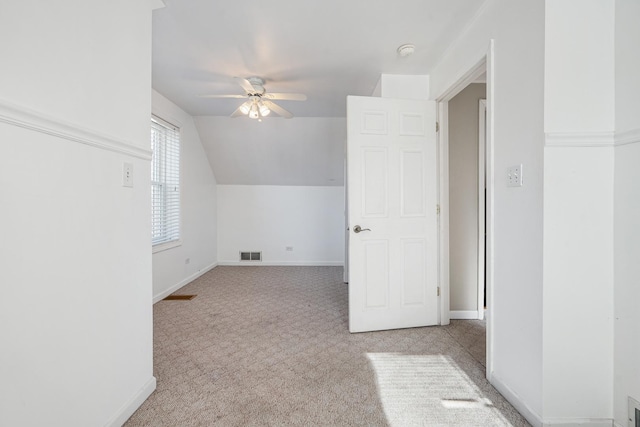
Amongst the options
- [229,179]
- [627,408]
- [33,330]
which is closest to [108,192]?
[33,330]

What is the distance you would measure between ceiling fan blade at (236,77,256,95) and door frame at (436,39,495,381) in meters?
1.73

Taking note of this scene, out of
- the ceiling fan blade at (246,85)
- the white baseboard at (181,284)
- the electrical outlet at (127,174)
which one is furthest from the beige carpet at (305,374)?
the ceiling fan blade at (246,85)

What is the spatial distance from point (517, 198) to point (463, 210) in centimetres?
138

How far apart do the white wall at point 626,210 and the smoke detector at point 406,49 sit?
1.20 metres

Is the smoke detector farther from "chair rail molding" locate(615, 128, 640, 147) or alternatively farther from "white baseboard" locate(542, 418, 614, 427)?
"white baseboard" locate(542, 418, 614, 427)

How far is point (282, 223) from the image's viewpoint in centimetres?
538

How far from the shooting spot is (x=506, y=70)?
1.60 meters

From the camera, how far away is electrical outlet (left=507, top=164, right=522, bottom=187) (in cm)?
150

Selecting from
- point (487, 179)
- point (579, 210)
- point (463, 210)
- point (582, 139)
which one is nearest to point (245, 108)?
point (487, 179)

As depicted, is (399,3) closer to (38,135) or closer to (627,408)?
(38,135)

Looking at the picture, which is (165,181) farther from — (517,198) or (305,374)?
(517,198)

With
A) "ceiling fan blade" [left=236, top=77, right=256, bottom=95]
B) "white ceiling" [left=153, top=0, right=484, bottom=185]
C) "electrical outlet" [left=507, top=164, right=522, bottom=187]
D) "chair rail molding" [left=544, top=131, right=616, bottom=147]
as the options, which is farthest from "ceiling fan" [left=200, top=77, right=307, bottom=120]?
"chair rail molding" [left=544, top=131, right=616, bottom=147]

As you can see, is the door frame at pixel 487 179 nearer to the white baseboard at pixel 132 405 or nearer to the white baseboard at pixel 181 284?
the white baseboard at pixel 132 405

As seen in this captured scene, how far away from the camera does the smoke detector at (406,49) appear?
2250 millimetres
